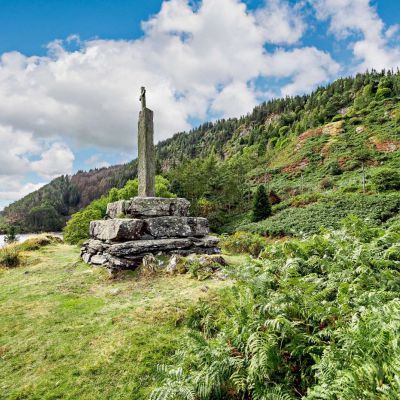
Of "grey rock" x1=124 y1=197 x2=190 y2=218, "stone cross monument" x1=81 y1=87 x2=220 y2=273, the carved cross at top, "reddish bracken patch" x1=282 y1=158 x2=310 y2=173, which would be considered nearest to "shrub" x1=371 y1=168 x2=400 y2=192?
"reddish bracken patch" x1=282 y1=158 x2=310 y2=173

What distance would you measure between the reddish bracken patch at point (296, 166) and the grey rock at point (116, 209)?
48.3 m

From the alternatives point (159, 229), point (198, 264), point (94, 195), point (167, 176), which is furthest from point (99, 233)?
point (94, 195)

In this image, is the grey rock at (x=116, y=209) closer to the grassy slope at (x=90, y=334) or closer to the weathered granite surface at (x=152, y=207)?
the weathered granite surface at (x=152, y=207)

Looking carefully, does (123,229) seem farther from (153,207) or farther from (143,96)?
(143,96)

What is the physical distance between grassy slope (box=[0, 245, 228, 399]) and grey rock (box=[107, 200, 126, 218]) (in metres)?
3.02

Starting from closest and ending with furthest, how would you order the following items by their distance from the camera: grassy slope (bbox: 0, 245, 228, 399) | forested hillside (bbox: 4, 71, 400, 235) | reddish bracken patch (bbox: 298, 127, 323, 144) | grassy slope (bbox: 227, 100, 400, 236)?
1. grassy slope (bbox: 0, 245, 228, 399)
2. grassy slope (bbox: 227, 100, 400, 236)
3. forested hillside (bbox: 4, 71, 400, 235)
4. reddish bracken patch (bbox: 298, 127, 323, 144)

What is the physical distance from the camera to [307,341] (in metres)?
3.39

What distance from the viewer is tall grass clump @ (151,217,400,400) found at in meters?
2.47

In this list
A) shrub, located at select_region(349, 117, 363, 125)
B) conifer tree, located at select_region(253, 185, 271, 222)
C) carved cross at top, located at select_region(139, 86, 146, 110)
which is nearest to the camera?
carved cross at top, located at select_region(139, 86, 146, 110)

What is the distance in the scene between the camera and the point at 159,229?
35.1 feet

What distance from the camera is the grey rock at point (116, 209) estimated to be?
11430 mm

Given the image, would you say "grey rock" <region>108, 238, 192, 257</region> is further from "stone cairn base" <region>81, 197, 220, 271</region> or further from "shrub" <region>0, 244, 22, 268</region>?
"shrub" <region>0, 244, 22, 268</region>

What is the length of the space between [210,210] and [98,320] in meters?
37.3

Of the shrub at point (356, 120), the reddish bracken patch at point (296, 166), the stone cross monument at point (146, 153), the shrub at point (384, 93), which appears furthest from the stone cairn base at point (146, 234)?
the shrub at point (384, 93)
